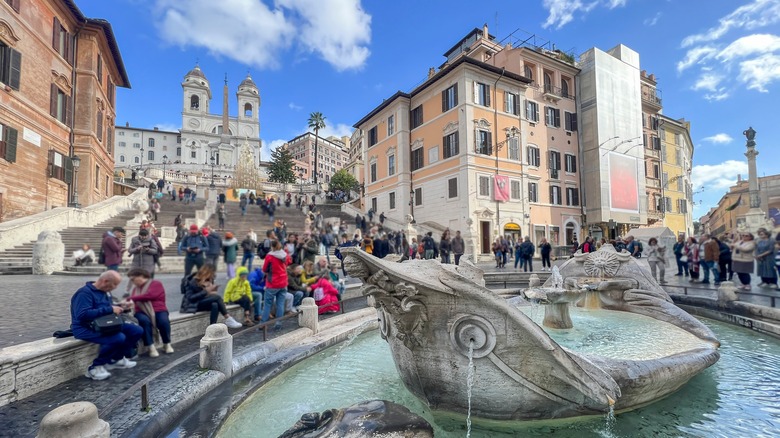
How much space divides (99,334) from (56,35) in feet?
87.9

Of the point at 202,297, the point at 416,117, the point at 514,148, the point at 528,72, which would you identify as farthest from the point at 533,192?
the point at 202,297

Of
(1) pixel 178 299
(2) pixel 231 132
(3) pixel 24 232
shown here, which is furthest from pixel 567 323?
(2) pixel 231 132

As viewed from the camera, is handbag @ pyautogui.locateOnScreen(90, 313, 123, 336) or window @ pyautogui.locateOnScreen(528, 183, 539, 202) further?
window @ pyautogui.locateOnScreen(528, 183, 539, 202)

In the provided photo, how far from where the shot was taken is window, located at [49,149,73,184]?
20.2 m

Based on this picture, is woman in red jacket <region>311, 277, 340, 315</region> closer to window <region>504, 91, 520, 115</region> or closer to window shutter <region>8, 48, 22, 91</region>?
window shutter <region>8, 48, 22, 91</region>

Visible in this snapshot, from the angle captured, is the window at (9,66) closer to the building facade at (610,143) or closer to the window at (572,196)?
the window at (572,196)

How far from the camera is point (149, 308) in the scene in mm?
4777

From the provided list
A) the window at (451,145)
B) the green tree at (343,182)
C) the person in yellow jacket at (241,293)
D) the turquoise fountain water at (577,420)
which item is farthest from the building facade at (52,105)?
the green tree at (343,182)

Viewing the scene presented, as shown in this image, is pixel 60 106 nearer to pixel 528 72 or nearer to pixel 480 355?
pixel 480 355

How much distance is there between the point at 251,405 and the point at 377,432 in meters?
1.93

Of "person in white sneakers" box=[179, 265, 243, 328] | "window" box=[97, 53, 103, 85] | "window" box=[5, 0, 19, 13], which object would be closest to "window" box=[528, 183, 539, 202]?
"person in white sneakers" box=[179, 265, 243, 328]

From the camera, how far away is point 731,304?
23.2 feet

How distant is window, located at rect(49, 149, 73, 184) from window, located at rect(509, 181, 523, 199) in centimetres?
2859

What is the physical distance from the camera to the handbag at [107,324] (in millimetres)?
3913
